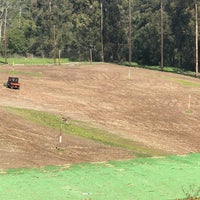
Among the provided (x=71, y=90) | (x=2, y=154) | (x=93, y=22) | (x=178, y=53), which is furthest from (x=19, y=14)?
(x=2, y=154)

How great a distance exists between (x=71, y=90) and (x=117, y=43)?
66.8 m

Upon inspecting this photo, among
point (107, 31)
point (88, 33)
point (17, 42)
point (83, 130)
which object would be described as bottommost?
point (83, 130)

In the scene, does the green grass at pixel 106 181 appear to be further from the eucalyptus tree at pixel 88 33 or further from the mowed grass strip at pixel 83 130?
the eucalyptus tree at pixel 88 33

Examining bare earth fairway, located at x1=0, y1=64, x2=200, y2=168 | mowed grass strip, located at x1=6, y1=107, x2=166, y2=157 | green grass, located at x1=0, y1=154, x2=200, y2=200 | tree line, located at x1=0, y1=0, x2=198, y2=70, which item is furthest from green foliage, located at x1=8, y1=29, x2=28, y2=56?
green grass, located at x1=0, y1=154, x2=200, y2=200

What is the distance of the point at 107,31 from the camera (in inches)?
4555

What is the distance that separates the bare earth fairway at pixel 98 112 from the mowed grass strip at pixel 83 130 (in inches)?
43.6

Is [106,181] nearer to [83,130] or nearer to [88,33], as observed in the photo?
[83,130]

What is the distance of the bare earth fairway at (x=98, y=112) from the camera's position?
24875 millimetres

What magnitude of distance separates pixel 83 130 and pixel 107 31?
86253 millimetres

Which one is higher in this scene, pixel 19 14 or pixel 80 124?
pixel 19 14

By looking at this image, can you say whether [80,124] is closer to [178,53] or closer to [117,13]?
[178,53]

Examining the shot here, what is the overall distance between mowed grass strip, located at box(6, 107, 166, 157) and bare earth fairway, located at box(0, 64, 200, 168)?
3.64 ft

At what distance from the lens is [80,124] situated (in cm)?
3409

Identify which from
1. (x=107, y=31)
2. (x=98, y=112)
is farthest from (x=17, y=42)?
(x=98, y=112)
